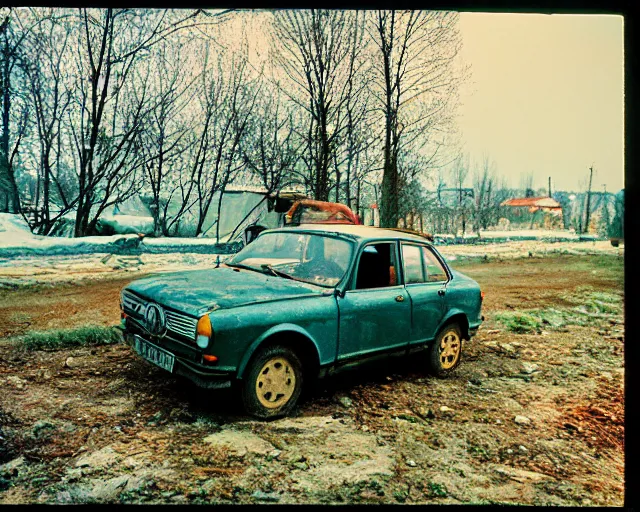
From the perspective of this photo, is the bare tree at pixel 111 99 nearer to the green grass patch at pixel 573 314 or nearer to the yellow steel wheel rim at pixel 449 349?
the yellow steel wheel rim at pixel 449 349

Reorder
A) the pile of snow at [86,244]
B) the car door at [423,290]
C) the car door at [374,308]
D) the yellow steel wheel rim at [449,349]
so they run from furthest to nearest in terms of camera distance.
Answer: the yellow steel wheel rim at [449,349] < the car door at [423,290] < the pile of snow at [86,244] < the car door at [374,308]

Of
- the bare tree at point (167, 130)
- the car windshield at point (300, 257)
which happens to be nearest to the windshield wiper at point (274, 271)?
the car windshield at point (300, 257)

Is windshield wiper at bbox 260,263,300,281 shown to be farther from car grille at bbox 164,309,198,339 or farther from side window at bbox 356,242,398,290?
car grille at bbox 164,309,198,339

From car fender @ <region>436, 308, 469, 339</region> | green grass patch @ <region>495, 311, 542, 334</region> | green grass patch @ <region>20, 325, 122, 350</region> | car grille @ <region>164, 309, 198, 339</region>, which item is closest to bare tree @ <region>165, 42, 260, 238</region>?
green grass patch @ <region>20, 325, 122, 350</region>

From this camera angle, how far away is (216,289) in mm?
2723

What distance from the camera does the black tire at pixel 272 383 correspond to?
8.28ft

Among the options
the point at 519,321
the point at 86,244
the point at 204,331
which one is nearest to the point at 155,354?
the point at 204,331

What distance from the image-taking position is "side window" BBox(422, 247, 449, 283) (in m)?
3.61

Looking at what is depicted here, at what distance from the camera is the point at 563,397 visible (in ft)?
11.0

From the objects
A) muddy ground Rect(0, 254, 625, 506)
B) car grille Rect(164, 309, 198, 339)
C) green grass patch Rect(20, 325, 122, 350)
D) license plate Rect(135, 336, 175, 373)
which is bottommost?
muddy ground Rect(0, 254, 625, 506)

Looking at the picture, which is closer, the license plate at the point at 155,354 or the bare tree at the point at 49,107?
the license plate at the point at 155,354

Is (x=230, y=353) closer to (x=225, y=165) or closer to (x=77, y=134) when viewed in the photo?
(x=225, y=165)

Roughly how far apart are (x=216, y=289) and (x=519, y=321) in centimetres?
318

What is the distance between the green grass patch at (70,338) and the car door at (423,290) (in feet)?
7.87
